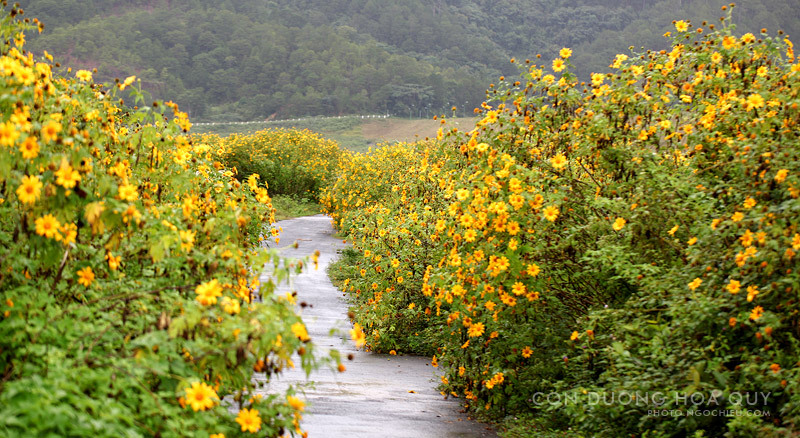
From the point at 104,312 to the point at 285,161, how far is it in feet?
89.2

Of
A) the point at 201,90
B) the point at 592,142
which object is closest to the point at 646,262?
the point at 592,142

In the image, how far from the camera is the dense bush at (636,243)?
382cm

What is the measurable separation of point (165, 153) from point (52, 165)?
1.72m

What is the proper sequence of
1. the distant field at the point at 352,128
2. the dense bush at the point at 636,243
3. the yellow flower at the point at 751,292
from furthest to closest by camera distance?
the distant field at the point at 352,128, the dense bush at the point at 636,243, the yellow flower at the point at 751,292

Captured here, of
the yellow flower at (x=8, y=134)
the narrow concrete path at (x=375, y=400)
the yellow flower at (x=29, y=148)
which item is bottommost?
the narrow concrete path at (x=375, y=400)

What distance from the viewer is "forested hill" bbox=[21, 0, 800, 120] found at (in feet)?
252

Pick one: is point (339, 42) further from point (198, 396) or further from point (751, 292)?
point (198, 396)

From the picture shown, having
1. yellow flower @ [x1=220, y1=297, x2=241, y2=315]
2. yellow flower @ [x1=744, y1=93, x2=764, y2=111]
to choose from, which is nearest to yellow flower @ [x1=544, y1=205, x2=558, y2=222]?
yellow flower @ [x1=744, y1=93, x2=764, y2=111]

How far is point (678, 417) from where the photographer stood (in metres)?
4.02

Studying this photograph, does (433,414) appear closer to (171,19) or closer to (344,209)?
(344,209)

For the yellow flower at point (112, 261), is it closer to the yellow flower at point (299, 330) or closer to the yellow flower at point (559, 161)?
the yellow flower at point (299, 330)

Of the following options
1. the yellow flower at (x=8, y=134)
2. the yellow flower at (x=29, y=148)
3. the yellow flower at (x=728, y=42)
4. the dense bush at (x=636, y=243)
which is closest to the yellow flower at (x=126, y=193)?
the yellow flower at (x=29, y=148)

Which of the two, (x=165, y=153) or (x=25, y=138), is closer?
(x=25, y=138)

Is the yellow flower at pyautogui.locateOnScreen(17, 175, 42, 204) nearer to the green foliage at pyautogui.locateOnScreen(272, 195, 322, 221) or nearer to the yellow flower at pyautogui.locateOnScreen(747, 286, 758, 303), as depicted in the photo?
the yellow flower at pyautogui.locateOnScreen(747, 286, 758, 303)
